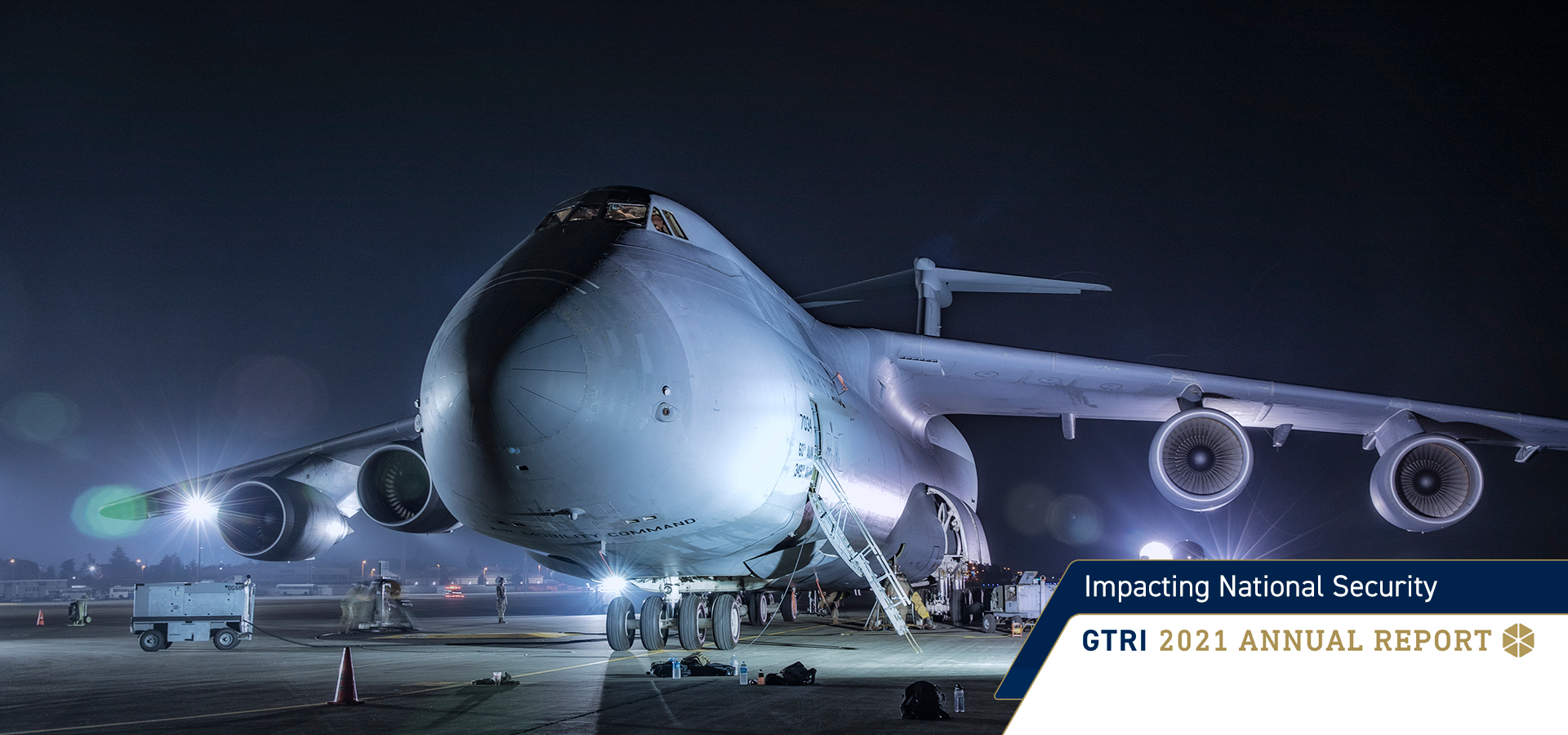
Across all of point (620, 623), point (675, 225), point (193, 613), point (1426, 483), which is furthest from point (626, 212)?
point (1426, 483)

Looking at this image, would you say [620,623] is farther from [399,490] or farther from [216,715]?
[216,715]

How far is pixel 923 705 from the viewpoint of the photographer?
6.50m

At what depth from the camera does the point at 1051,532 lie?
29016 mm

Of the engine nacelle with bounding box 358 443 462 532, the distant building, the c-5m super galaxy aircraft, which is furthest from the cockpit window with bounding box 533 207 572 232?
the distant building

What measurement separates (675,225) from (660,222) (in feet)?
0.69

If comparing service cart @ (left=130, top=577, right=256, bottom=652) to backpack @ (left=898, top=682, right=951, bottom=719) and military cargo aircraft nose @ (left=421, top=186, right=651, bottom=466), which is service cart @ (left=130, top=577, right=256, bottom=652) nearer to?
military cargo aircraft nose @ (left=421, top=186, right=651, bottom=466)

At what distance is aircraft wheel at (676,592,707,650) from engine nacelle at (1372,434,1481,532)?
939 centimetres

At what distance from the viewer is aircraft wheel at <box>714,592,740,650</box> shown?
11.3 meters

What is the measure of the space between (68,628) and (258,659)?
12.3 meters

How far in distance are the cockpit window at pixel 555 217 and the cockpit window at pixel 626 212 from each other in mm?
412

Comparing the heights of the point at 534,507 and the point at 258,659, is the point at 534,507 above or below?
above

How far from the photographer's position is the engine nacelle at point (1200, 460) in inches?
523

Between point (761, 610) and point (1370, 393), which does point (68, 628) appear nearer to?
point (761, 610)

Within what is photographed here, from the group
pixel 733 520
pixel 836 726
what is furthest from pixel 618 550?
pixel 836 726
